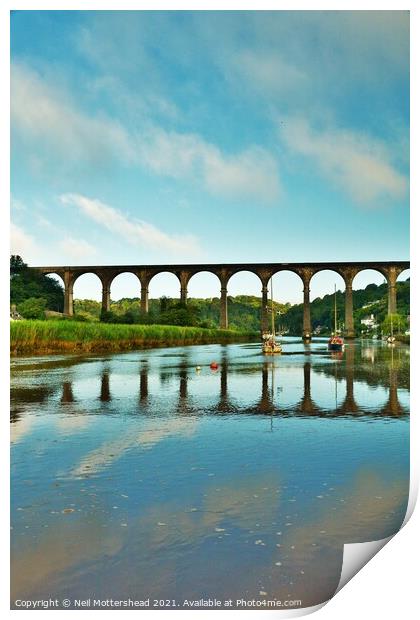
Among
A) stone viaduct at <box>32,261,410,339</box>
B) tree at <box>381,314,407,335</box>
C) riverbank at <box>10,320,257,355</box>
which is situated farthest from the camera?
stone viaduct at <box>32,261,410,339</box>

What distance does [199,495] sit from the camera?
15.3ft

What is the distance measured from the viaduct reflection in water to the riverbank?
447 centimetres

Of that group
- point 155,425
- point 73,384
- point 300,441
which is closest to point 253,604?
point 300,441

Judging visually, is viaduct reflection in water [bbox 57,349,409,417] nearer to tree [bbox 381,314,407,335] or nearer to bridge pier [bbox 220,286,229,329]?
tree [bbox 381,314,407,335]

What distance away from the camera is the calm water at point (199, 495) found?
11.2 ft

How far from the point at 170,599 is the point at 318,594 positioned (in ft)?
2.68

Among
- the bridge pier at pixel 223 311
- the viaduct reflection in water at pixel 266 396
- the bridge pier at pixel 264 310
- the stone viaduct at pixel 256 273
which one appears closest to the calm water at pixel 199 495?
the viaduct reflection in water at pixel 266 396

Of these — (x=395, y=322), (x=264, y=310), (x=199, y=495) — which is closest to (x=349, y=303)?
(x=264, y=310)

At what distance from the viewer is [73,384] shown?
12.5 meters

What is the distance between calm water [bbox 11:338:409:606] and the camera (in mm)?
3406

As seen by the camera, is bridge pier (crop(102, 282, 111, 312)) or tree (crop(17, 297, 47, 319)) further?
bridge pier (crop(102, 282, 111, 312))

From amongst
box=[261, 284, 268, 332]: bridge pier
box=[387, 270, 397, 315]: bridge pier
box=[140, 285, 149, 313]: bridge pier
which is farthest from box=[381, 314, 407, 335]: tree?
box=[140, 285, 149, 313]: bridge pier

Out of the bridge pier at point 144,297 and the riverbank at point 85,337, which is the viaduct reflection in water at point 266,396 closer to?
the riverbank at point 85,337

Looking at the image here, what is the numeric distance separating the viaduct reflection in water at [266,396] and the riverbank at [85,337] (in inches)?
176
